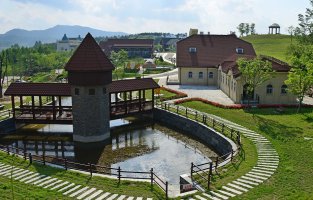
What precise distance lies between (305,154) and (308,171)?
10.0 feet

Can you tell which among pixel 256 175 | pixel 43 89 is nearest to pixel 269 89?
pixel 256 175

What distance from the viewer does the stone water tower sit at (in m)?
27.3

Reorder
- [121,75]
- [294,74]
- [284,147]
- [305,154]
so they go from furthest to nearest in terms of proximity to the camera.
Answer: [121,75] < [294,74] < [284,147] < [305,154]

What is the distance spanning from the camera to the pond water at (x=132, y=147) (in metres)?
23.6

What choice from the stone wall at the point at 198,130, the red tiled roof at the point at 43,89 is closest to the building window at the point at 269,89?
the stone wall at the point at 198,130

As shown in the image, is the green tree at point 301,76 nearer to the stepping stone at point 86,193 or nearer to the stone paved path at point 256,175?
the stone paved path at point 256,175

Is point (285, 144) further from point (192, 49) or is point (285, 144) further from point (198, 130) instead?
point (192, 49)

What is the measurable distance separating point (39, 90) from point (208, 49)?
3186 centimetres

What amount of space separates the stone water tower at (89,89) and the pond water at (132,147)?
1490mm

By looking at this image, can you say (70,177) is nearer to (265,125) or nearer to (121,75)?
(265,125)

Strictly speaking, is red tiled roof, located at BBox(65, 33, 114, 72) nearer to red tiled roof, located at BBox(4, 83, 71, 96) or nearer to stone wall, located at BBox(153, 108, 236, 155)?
red tiled roof, located at BBox(4, 83, 71, 96)

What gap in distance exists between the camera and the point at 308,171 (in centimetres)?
1917

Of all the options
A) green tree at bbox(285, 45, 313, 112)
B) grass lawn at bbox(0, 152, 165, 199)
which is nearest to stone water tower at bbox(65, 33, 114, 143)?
grass lawn at bbox(0, 152, 165, 199)

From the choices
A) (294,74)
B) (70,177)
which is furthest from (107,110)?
(294,74)
